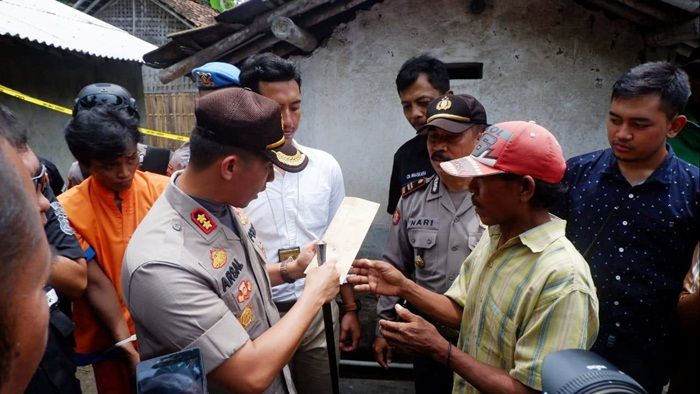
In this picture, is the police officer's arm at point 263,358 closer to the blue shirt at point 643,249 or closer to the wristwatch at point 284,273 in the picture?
the wristwatch at point 284,273

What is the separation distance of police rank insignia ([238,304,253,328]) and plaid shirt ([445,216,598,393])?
99 centimetres

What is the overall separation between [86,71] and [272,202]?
864 centimetres

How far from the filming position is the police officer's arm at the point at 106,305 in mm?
2332

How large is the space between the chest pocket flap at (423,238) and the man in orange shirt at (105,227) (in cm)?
166

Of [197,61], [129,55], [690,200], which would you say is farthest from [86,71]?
[690,200]

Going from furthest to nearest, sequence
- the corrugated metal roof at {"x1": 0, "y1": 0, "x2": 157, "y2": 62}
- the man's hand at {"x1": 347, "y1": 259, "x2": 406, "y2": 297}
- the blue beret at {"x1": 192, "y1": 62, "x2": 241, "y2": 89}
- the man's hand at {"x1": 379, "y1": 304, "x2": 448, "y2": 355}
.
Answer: the corrugated metal roof at {"x1": 0, "y1": 0, "x2": 157, "y2": 62} < the blue beret at {"x1": 192, "y1": 62, "x2": 241, "y2": 89} < the man's hand at {"x1": 347, "y1": 259, "x2": 406, "y2": 297} < the man's hand at {"x1": 379, "y1": 304, "x2": 448, "y2": 355}

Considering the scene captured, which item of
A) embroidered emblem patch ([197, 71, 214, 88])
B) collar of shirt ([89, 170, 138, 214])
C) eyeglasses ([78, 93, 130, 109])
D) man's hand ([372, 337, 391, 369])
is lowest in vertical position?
man's hand ([372, 337, 391, 369])

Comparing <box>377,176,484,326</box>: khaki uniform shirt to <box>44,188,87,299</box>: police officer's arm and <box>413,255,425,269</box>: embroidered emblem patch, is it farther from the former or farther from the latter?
<box>44,188,87,299</box>: police officer's arm

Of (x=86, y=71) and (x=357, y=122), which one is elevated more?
(x=86, y=71)

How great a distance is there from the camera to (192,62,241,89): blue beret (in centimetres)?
311

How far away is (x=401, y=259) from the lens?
2.92 m

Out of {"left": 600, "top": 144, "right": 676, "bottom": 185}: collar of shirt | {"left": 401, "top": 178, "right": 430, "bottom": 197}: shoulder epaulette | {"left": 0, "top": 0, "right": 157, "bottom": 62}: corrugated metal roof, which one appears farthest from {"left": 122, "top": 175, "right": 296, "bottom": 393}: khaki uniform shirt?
{"left": 0, "top": 0, "right": 157, "bottom": 62}: corrugated metal roof

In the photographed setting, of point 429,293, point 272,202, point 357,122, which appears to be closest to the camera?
point 429,293

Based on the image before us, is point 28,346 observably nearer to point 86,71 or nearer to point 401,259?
point 401,259
